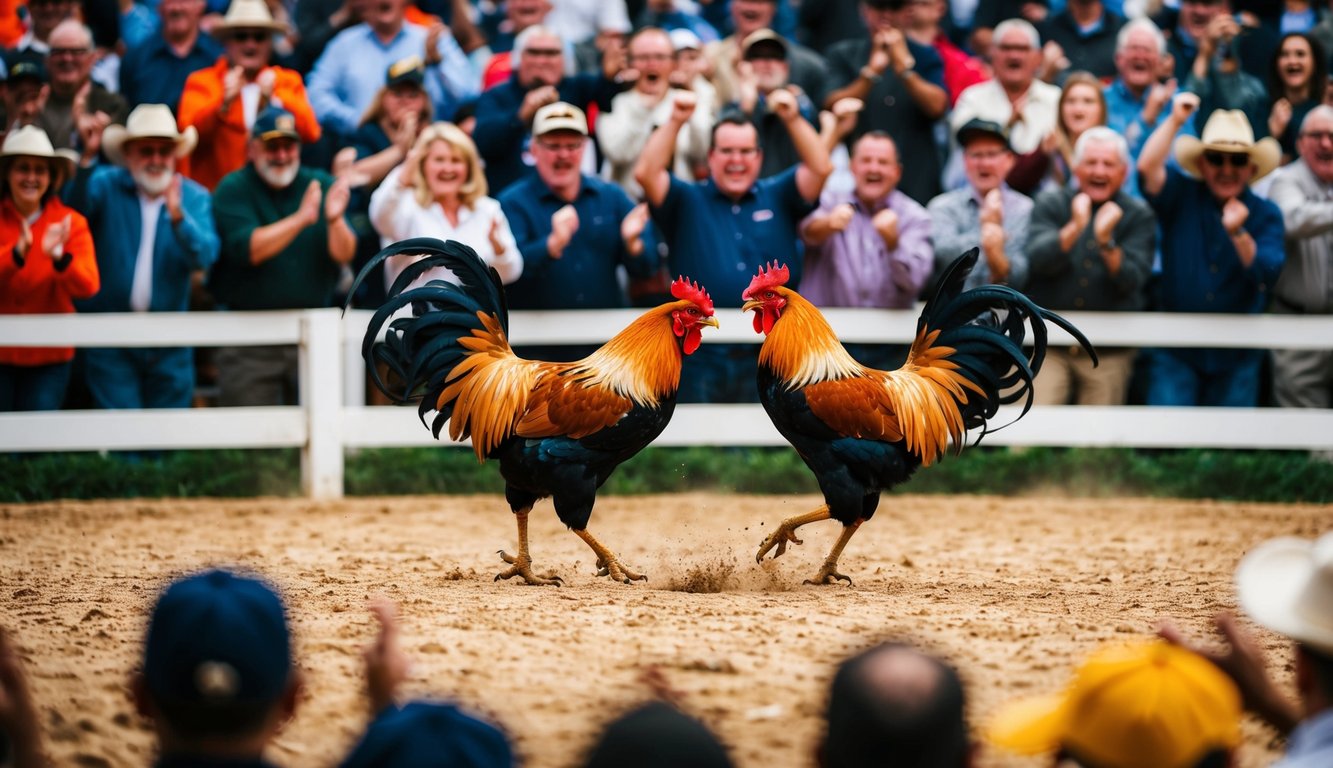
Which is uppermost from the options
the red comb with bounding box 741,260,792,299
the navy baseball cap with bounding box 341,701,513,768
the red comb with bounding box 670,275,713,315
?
the red comb with bounding box 741,260,792,299

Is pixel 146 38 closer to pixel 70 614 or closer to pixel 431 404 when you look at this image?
pixel 431 404

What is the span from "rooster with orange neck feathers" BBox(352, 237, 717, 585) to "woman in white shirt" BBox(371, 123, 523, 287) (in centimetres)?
231

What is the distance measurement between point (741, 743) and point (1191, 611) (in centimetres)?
288

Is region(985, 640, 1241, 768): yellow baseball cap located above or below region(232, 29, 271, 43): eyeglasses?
below

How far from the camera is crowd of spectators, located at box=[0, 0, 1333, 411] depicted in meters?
9.99

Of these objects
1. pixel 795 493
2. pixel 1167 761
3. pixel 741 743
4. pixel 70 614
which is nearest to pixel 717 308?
pixel 795 493

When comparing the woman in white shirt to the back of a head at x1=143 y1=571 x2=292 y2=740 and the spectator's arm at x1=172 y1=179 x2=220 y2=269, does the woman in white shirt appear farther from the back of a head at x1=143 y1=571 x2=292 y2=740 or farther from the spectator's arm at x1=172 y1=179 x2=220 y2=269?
the back of a head at x1=143 y1=571 x2=292 y2=740

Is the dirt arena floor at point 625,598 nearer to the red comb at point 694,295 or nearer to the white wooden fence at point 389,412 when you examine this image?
the white wooden fence at point 389,412

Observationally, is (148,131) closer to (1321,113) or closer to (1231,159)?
(1231,159)

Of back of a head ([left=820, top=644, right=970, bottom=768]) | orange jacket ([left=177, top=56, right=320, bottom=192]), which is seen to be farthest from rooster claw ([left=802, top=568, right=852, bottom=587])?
orange jacket ([left=177, top=56, right=320, bottom=192])

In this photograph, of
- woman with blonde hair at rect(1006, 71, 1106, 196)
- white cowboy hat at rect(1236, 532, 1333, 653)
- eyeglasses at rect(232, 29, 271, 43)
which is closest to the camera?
white cowboy hat at rect(1236, 532, 1333, 653)

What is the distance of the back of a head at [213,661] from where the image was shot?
298 centimetres

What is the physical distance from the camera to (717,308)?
1030 cm

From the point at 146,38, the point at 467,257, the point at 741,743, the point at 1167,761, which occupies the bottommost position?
the point at 741,743
